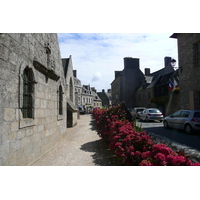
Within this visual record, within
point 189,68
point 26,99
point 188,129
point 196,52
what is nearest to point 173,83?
point 189,68

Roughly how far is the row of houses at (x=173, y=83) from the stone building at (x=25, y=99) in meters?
10.9

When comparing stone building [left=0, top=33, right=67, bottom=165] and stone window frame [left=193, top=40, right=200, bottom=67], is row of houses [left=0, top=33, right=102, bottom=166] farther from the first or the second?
stone window frame [left=193, top=40, right=200, bottom=67]

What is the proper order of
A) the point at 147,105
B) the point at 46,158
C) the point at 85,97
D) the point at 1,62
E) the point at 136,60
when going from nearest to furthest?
1. the point at 1,62
2. the point at 46,158
3. the point at 147,105
4. the point at 136,60
5. the point at 85,97

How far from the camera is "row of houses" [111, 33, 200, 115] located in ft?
42.6

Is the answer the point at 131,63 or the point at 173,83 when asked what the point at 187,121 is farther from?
the point at 131,63

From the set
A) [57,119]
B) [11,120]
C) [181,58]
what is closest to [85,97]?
[181,58]

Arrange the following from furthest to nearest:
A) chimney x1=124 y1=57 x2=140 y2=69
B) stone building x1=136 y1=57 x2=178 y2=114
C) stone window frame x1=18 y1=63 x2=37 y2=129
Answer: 1. chimney x1=124 y1=57 x2=140 y2=69
2. stone building x1=136 y1=57 x2=178 y2=114
3. stone window frame x1=18 y1=63 x2=37 y2=129

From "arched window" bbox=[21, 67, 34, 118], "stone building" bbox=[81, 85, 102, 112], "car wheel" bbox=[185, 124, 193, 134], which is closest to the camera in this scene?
"arched window" bbox=[21, 67, 34, 118]

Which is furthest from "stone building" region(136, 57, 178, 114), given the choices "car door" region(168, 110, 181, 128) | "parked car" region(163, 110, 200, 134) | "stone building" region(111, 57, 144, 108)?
"parked car" region(163, 110, 200, 134)

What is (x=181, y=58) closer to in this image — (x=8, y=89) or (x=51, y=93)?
(x=51, y=93)

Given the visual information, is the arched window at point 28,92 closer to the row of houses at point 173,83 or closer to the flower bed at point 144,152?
the flower bed at point 144,152

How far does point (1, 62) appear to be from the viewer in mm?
3410

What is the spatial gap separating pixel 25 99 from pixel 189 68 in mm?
12961

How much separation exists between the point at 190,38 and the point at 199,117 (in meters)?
7.76
